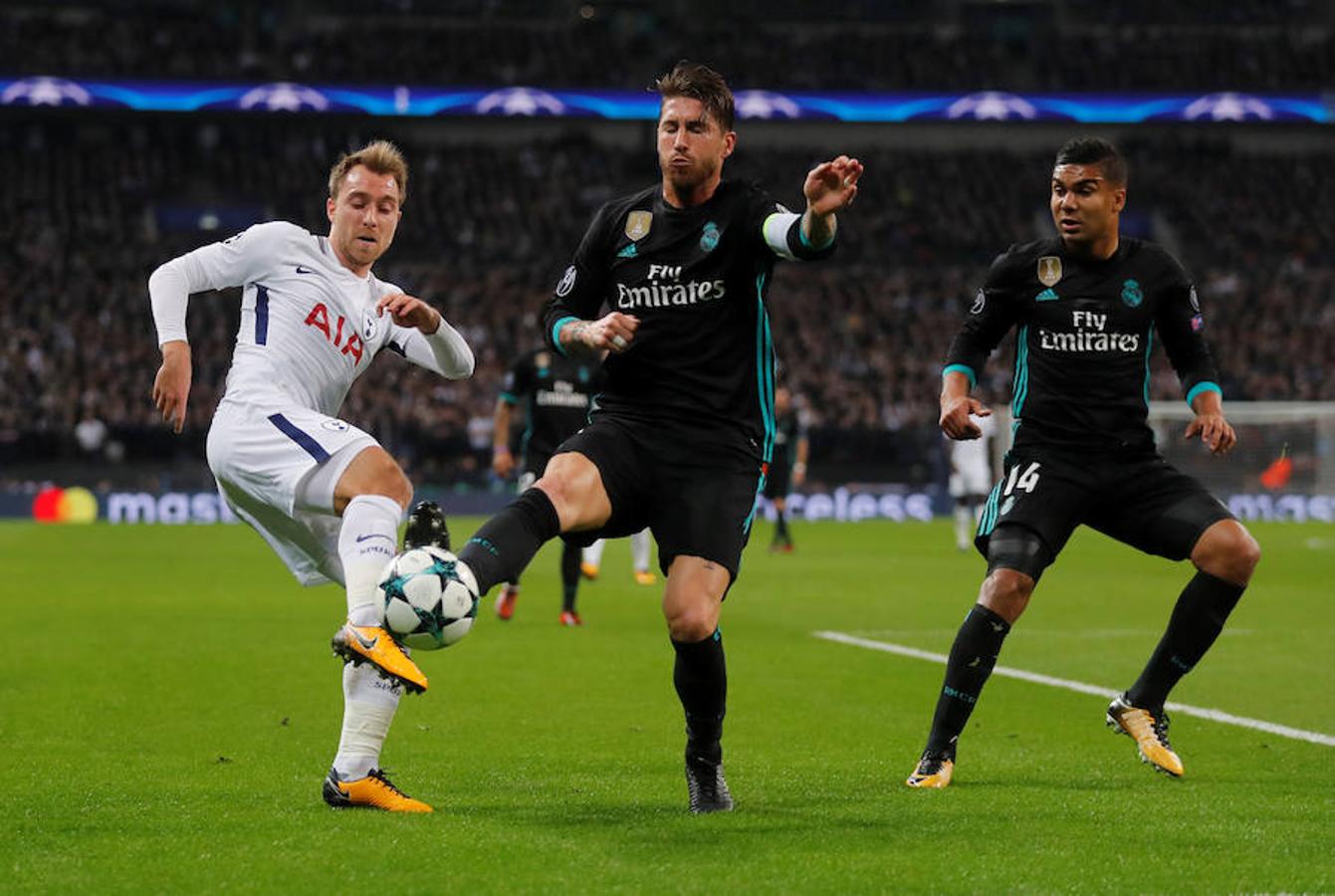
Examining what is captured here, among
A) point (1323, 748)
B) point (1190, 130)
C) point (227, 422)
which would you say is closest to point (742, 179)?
point (227, 422)

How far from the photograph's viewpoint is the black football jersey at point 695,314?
241 inches

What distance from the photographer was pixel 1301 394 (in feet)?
131

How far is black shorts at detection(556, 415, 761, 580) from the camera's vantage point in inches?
235

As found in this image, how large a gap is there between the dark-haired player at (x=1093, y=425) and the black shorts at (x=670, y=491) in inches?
49.6

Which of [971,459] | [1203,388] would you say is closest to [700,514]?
[1203,388]

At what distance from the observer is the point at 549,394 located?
1456cm

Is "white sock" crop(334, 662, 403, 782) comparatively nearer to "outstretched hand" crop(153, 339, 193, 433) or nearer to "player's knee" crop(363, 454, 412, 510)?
"player's knee" crop(363, 454, 412, 510)

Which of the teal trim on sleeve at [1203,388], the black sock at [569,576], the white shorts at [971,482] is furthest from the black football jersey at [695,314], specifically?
the white shorts at [971,482]

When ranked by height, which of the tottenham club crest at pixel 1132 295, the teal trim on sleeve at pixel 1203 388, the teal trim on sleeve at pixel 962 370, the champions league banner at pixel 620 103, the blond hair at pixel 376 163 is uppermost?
the champions league banner at pixel 620 103

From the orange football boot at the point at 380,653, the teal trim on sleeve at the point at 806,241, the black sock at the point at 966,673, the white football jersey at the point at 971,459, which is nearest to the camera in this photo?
the orange football boot at the point at 380,653

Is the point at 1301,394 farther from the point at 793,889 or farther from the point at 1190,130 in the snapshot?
the point at 793,889

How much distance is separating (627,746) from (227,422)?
2427 millimetres

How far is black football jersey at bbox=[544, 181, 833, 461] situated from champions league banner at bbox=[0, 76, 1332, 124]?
1457 inches

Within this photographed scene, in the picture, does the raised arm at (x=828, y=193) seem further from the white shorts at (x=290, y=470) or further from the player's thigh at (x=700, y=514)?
the white shorts at (x=290, y=470)
